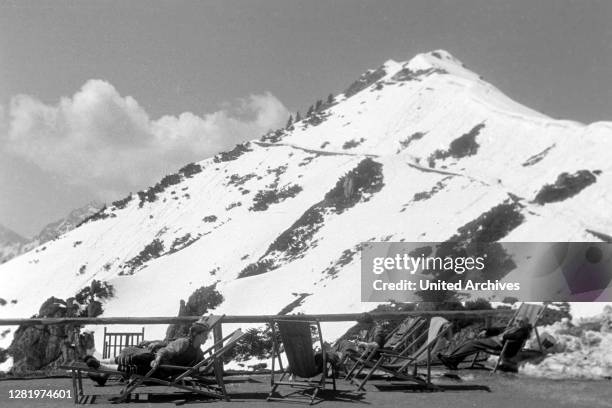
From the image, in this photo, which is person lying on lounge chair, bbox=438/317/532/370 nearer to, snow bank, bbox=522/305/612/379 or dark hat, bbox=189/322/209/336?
snow bank, bbox=522/305/612/379

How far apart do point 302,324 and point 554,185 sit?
29.7 meters

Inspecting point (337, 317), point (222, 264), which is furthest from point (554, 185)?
point (337, 317)

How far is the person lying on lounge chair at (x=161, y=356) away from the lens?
6.44 m

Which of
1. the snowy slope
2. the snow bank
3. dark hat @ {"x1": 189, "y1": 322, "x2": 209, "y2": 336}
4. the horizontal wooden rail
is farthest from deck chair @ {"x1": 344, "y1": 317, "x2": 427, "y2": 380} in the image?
the snowy slope

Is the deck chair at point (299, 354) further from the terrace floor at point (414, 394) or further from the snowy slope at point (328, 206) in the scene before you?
the snowy slope at point (328, 206)

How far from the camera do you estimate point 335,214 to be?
4862 centimetres

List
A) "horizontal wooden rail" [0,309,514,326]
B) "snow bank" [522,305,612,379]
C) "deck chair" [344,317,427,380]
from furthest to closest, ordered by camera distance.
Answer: "horizontal wooden rail" [0,309,514,326]
"snow bank" [522,305,612,379]
"deck chair" [344,317,427,380]

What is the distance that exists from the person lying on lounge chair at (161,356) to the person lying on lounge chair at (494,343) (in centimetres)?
389

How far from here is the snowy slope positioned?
33906 millimetres

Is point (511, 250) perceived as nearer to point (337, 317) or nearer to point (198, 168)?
point (337, 317)

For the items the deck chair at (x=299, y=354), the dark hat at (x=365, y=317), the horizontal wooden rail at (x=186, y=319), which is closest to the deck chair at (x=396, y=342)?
the horizontal wooden rail at (x=186, y=319)

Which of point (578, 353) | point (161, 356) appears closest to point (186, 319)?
point (161, 356)

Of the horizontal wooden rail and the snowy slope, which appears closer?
the horizontal wooden rail

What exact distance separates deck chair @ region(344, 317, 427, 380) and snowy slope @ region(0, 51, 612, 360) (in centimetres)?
1733
